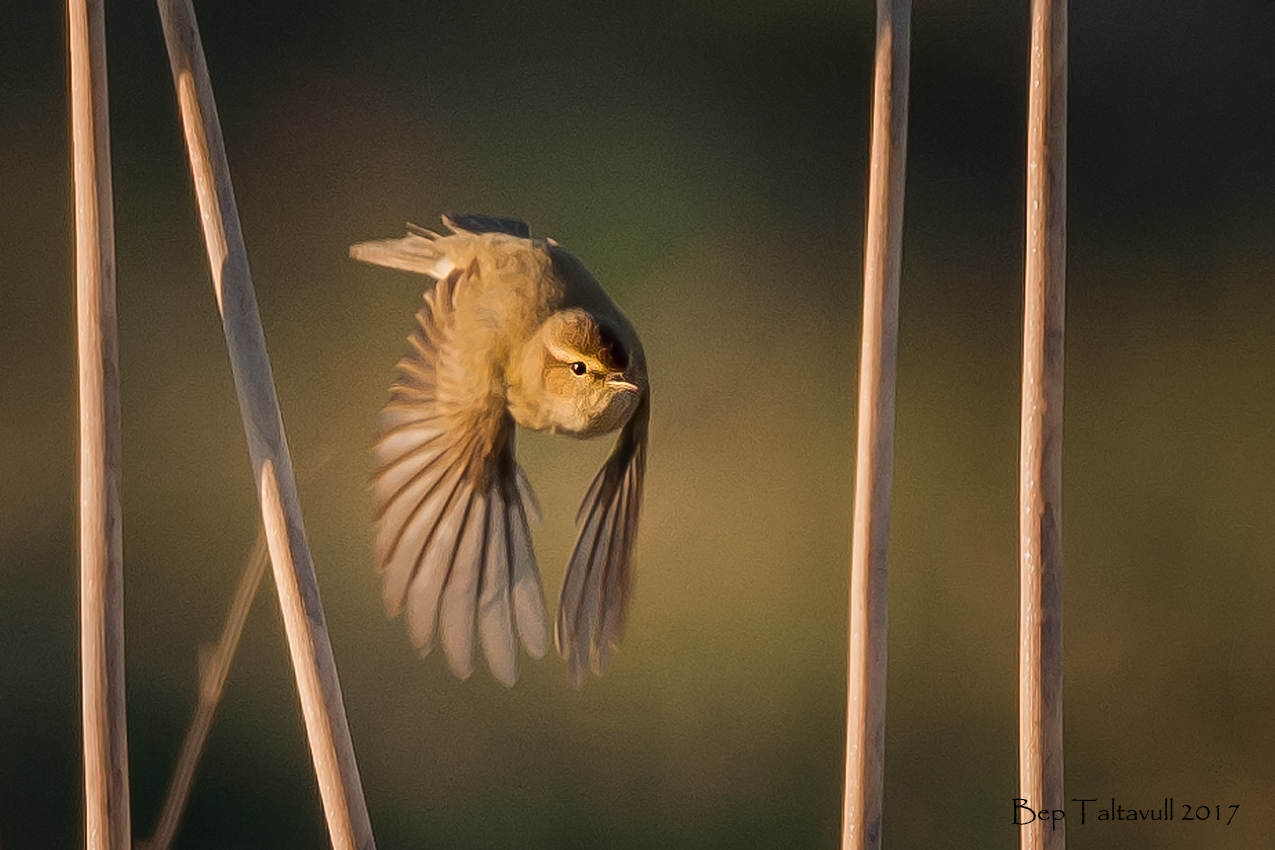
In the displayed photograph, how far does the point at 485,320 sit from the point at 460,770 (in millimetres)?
319

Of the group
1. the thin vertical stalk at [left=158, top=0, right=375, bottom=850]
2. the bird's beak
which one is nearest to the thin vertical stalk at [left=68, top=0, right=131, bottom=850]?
the thin vertical stalk at [left=158, top=0, right=375, bottom=850]

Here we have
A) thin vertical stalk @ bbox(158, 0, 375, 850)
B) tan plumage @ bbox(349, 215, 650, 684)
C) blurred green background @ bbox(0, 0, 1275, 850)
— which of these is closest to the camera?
thin vertical stalk @ bbox(158, 0, 375, 850)

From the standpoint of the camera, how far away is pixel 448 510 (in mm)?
724

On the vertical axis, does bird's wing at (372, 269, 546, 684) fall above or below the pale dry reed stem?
above

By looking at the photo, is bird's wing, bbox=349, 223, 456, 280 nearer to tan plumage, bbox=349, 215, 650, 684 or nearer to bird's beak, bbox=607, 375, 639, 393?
tan plumage, bbox=349, 215, 650, 684

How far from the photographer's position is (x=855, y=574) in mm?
682

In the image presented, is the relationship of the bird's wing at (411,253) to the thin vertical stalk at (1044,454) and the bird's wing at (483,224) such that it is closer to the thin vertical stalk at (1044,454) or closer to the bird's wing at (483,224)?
the bird's wing at (483,224)

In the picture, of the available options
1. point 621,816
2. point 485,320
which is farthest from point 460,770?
point 485,320

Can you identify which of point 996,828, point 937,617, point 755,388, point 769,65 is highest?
point 769,65

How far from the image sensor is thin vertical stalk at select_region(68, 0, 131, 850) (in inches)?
24.8

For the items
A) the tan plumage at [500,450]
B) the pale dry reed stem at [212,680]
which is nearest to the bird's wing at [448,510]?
the tan plumage at [500,450]

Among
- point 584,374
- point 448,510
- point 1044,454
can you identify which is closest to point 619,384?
point 584,374

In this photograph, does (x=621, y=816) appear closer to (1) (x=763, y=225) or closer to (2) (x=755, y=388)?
(2) (x=755, y=388)

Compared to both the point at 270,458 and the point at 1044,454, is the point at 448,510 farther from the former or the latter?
the point at 1044,454
